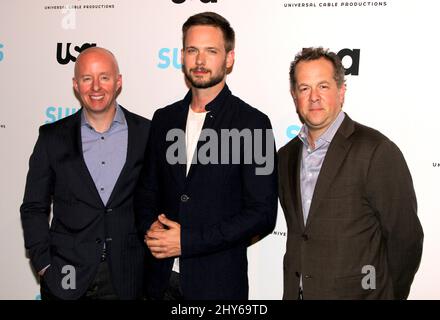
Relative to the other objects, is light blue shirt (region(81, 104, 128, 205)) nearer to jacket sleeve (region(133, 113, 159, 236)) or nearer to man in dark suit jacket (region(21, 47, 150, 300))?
man in dark suit jacket (region(21, 47, 150, 300))

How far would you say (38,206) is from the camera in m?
2.81

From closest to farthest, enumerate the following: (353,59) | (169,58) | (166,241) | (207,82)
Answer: (166,241), (207,82), (353,59), (169,58)

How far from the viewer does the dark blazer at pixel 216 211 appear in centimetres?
237

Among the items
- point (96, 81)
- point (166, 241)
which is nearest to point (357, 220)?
point (166, 241)

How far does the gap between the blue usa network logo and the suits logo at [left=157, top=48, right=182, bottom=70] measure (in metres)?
0.73

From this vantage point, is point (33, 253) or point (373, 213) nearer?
point (373, 213)

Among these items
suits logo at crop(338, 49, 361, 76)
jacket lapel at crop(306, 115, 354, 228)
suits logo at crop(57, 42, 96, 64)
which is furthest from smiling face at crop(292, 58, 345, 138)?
suits logo at crop(57, 42, 96, 64)

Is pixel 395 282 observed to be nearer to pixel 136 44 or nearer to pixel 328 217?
pixel 328 217

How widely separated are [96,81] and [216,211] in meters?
0.98

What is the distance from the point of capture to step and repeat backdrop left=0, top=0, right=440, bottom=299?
2.98 metres

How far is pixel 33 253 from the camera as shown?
2.77m

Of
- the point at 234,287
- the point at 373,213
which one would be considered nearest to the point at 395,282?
the point at 373,213

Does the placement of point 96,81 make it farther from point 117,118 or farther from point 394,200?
point 394,200
